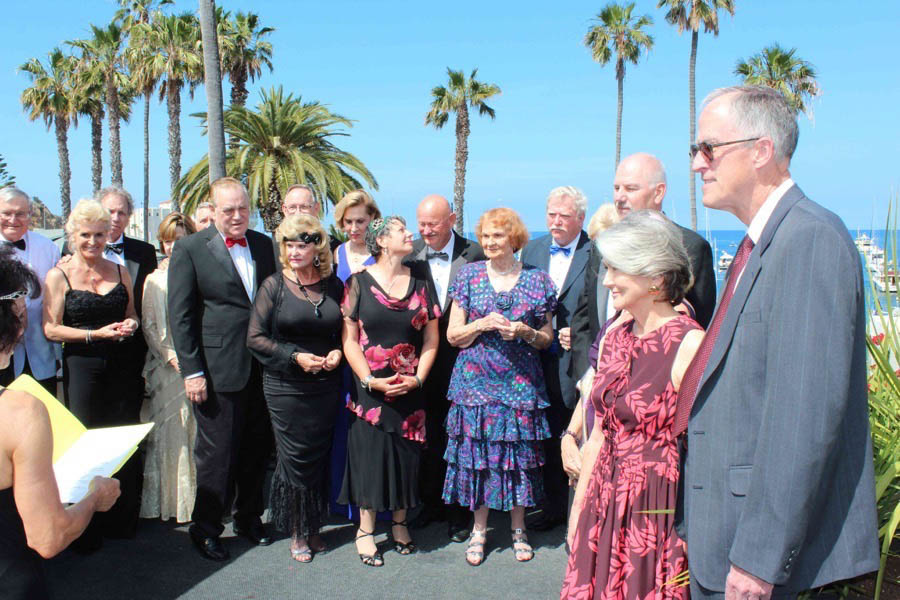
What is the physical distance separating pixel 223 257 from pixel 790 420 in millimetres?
3384

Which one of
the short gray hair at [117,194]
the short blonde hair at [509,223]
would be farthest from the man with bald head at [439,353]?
the short gray hair at [117,194]

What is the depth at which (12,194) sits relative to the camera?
435cm

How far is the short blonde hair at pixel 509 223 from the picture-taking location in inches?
167

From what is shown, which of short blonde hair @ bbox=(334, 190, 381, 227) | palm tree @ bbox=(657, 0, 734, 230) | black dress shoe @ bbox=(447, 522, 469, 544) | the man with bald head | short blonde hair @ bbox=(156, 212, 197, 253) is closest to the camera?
black dress shoe @ bbox=(447, 522, 469, 544)

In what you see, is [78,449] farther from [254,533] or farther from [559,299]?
[559,299]

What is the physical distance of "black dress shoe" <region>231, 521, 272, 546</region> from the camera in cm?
442

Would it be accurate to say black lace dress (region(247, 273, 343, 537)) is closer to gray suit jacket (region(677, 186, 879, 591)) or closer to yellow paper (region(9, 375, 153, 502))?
yellow paper (region(9, 375, 153, 502))

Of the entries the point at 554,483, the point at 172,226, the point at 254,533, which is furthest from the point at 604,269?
the point at 172,226

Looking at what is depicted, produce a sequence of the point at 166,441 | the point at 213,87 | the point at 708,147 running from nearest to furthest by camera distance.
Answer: the point at 708,147
the point at 166,441
the point at 213,87

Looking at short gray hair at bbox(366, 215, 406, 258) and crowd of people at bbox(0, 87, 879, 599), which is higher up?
short gray hair at bbox(366, 215, 406, 258)

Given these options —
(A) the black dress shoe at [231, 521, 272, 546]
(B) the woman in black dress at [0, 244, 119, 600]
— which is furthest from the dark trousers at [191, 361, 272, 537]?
(B) the woman in black dress at [0, 244, 119, 600]

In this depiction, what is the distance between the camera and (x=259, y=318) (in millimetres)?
4082

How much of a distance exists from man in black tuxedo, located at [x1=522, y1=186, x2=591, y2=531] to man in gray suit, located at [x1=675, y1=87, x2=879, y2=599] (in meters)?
2.43

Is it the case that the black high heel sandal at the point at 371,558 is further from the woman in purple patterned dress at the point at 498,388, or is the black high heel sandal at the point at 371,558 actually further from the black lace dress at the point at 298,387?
the woman in purple patterned dress at the point at 498,388
